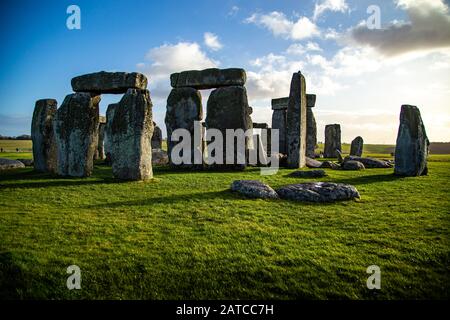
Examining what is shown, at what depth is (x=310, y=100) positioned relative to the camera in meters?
21.5

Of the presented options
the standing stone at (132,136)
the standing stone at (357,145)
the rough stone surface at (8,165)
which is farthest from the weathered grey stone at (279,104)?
the rough stone surface at (8,165)

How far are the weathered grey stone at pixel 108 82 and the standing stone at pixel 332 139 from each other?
16.7m

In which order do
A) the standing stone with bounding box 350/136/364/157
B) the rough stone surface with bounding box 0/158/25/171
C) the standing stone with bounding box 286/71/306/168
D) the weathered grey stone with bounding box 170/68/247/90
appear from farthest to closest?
the standing stone with bounding box 350/136/364/157, the standing stone with bounding box 286/71/306/168, the weathered grey stone with bounding box 170/68/247/90, the rough stone surface with bounding box 0/158/25/171

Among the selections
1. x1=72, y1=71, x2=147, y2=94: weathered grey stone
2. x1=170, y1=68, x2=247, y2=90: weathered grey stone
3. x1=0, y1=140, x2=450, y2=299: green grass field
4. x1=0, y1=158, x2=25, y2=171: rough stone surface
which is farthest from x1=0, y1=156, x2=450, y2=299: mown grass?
x1=170, y1=68, x2=247, y2=90: weathered grey stone

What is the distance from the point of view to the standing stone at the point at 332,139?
23.5m

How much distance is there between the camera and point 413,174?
11.7 m

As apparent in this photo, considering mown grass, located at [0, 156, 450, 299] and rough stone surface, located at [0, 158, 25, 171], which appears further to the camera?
rough stone surface, located at [0, 158, 25, 171]

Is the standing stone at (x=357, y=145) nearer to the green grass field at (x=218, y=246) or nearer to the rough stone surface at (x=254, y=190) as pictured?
the green grass field at (x=218, y=246)

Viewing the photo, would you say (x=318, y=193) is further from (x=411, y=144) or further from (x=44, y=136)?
(x=44, y=136)

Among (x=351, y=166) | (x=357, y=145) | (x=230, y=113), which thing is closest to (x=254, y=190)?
(x=230, y=113)

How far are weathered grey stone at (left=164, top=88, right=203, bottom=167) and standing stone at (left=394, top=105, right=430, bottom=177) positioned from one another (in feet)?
28.0

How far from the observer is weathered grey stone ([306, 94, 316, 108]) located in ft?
70.6

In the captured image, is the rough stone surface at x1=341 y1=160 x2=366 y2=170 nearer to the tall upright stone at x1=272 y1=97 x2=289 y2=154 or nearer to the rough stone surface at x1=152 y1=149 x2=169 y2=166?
the tall upright stone at x1=272 y1=97 x2=289 y2=154
